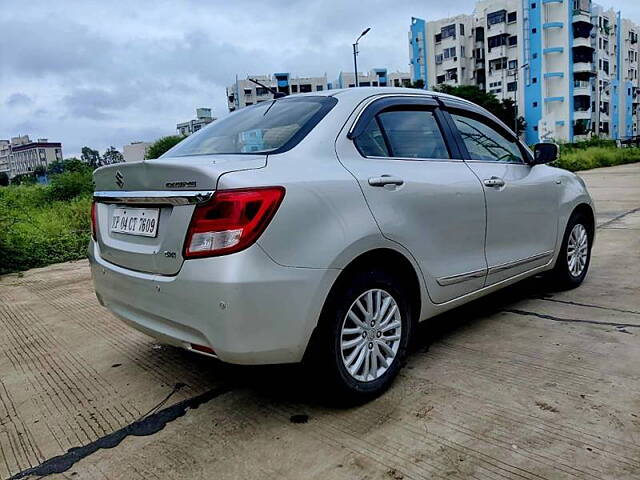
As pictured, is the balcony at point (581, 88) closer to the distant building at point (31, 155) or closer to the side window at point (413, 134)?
the side window at point (413, 134)

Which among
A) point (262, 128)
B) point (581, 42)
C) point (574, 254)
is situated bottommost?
point (574, 254)

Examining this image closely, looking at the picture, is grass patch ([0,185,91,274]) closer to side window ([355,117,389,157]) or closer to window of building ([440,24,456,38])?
side window ([355,117,389,157])

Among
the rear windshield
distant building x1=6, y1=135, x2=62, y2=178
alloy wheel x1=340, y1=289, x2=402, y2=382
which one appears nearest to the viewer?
alloy wheel x1=340, y1=289, x2=402, y2=382

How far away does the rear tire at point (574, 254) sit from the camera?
4047 millimetres

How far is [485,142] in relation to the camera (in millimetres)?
3459

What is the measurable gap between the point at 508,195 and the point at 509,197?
0.02 meters

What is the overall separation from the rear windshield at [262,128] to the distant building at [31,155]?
11397 cm

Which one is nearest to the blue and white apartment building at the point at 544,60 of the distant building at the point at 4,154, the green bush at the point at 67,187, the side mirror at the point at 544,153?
the green bush at the point at 67,187

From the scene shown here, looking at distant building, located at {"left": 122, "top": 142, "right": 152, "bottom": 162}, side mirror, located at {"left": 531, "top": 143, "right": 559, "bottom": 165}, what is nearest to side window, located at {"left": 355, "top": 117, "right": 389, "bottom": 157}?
side mirror, located at {"left": 531, "top": 143, "right": 559, "bottom": 165}

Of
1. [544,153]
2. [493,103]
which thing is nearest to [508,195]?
[544,153]

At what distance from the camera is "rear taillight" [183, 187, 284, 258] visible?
2.01 meters

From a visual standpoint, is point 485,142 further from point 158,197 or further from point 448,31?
point 448,31

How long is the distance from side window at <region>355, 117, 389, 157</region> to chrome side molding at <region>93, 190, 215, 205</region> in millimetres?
861

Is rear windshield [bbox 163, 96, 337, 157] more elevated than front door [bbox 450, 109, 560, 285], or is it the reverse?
rear windshield [bbox 163, 96, 337, 157]
